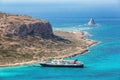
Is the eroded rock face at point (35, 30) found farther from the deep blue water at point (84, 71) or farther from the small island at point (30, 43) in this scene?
the deep blue water at point (84, 71)

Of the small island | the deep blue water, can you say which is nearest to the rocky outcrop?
the small island

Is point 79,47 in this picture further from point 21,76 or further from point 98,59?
point 21,76

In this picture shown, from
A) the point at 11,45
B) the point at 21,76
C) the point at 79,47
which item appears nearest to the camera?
the point at 21,76

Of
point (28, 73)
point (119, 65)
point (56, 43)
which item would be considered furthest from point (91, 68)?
point (56, 43)

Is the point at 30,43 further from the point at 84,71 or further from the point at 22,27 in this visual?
the point at 84,71

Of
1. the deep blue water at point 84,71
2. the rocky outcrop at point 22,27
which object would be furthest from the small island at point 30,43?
the deep blue water at point 84,71

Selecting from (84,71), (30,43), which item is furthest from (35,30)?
(84,71)

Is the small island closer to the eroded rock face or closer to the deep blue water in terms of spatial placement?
the eroded rock face
